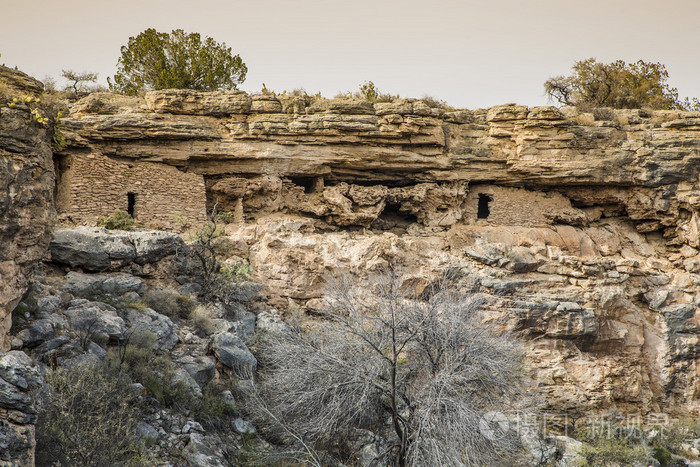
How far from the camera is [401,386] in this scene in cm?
878

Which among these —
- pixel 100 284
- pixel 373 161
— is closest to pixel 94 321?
pixel 100 284

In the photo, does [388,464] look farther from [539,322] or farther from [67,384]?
[539,322]

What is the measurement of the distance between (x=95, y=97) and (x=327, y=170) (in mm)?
5845

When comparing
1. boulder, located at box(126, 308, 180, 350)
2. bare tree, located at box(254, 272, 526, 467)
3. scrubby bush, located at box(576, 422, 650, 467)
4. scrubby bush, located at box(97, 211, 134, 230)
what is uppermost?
scrubby bush, located at box(97, 211, 134, 230)

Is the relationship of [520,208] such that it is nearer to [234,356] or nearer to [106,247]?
[234,356]

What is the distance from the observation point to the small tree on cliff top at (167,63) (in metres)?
16.4

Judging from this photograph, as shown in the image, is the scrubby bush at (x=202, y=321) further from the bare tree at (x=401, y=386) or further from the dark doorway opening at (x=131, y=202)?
the dark doorway opening at (x=131, y=202)

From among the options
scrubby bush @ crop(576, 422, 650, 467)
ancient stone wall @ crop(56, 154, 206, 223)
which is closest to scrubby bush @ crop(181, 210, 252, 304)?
ancient stone wall @ crop(56, 154, 206, 223)

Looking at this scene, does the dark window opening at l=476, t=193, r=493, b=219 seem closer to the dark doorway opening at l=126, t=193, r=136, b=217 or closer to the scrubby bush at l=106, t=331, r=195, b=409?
the dark doorway opening at l=126, t=193, r=136, b=217

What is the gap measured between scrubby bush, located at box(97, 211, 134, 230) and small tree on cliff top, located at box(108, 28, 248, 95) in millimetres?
4690

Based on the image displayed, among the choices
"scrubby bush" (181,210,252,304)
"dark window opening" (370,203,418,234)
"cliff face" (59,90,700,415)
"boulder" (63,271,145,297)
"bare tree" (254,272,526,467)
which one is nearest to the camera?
"bare tree" (254,272,526,467)

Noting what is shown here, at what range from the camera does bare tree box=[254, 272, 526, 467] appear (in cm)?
782

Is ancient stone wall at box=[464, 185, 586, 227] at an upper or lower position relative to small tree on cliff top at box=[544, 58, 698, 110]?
lower

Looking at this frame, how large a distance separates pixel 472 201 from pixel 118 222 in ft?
30.4
